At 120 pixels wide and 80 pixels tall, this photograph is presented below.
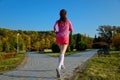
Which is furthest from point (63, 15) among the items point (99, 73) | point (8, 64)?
point (8, 64)

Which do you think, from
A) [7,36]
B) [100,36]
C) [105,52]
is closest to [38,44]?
[7,36]

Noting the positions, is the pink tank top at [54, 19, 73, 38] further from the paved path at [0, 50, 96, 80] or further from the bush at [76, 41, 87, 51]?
the bush at [76, 41, 87, 51]

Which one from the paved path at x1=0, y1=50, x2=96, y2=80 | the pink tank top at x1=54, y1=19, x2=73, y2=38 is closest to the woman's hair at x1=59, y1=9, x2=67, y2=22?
the pink tank top at x1=54, y1=19, x2=73, y2=38

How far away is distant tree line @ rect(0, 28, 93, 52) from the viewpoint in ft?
235

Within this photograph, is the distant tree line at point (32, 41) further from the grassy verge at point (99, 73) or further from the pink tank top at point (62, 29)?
the pink tank top at point (62, 29)

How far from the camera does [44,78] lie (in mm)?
8883

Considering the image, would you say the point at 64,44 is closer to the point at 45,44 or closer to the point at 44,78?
the point at 44,78

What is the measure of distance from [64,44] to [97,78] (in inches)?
64.1

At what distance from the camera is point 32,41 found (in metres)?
114

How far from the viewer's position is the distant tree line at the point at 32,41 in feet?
235

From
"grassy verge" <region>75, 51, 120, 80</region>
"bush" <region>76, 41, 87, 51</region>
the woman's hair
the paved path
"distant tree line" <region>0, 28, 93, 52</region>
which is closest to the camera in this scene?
the woman's hair

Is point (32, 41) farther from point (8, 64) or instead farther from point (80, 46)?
point (8, 64)

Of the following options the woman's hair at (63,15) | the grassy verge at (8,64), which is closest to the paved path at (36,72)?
the grassy verge at (8,64)

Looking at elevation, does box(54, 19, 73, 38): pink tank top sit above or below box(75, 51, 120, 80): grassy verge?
above
